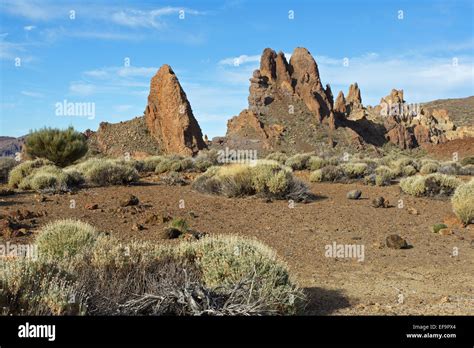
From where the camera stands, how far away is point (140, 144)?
53.4 metres

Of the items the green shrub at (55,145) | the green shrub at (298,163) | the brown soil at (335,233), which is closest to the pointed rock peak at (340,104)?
the green shrub at (298,163)

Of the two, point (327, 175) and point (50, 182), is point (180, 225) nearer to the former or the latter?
point (50, 182)

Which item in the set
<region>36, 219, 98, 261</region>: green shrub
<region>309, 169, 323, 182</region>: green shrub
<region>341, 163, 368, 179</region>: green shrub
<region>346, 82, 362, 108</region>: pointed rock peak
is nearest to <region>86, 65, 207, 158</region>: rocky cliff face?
<region>341, 163, 368, 179</region>: green shrub

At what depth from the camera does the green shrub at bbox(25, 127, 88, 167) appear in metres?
23.7

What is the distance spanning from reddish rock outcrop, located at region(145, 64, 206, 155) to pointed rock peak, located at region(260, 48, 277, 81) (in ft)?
74.0

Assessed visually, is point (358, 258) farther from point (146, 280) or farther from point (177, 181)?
point (177, 181)

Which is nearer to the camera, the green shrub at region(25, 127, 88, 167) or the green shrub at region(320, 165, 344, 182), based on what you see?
the green shrub at region(320, 165, 344, 182)

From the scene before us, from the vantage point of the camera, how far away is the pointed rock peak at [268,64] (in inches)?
2844

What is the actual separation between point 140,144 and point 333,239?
45.7 metres

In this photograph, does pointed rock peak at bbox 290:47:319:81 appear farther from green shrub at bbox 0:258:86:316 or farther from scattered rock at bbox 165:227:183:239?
green shrub at bbox 0:258:86:316

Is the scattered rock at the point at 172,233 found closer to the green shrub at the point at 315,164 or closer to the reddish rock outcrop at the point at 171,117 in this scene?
the green shrub at the point at 315,164

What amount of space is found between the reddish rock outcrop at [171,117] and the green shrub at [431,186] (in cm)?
3469

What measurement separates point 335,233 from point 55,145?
17997mm

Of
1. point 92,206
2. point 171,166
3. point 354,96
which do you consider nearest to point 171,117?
point 171,166
